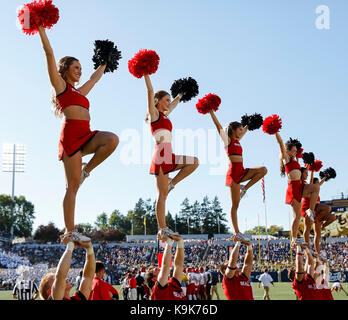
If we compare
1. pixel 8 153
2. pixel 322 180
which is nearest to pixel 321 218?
pixel 322 180

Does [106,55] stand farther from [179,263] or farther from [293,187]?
[293,187]

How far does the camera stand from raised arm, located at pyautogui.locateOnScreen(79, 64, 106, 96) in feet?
18.3

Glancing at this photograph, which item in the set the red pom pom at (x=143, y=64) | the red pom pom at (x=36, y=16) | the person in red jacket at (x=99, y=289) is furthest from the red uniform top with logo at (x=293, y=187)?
the red pom pom at (x=36, y=16)

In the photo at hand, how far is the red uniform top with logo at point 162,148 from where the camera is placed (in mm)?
6402

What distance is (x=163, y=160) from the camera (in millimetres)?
6406

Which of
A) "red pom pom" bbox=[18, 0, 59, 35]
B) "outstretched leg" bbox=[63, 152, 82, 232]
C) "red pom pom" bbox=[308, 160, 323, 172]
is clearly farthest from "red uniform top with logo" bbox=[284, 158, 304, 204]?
"red pom pom" bbox=[18, 0, 59, 35]

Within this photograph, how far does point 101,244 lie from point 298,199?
41100 millimetres

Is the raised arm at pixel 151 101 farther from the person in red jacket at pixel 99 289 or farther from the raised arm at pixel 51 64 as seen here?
the person in red jacket at pixel 99 289

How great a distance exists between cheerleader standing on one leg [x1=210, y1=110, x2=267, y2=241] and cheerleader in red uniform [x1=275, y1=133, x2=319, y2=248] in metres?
1.46

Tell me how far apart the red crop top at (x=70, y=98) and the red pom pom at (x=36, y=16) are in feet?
2.45

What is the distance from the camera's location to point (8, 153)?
2085 inches

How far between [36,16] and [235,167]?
440cm

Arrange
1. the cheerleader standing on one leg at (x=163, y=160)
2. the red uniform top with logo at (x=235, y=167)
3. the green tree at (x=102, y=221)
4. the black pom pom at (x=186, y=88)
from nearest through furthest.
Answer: the cheerleader standing on one leg at (x=163, y=160) → the black pom pom at (x=186, y=88) → the red uniform top with logo at (x=235, y=167) → the green tree at (x=102, y=221)

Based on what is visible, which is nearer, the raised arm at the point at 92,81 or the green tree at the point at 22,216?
the raised arm at the point at 92,81
